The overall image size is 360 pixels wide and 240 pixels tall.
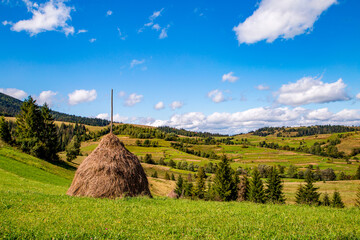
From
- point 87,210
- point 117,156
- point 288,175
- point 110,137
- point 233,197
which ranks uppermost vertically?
point 110,137

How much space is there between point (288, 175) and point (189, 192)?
3090 inches

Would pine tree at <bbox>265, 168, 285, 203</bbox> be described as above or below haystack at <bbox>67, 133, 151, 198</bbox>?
below

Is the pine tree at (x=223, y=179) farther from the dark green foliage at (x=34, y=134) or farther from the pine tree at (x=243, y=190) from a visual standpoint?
the dark green foliage at (x=34, y=134)

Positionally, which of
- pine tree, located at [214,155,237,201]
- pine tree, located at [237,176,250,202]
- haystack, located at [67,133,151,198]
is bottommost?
pine tree, located at [237,176,250,202]

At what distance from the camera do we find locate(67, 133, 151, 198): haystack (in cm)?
1316

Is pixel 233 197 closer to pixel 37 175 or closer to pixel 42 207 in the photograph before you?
pixel 37 175

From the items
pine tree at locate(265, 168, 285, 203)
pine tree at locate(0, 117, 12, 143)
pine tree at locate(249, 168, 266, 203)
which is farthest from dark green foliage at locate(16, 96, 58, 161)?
pine tree at locate(265, 168, 285, 203)

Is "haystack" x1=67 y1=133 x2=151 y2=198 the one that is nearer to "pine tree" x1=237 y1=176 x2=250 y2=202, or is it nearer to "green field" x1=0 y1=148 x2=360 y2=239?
"green field" x1=0 y1=148 x2=360 y2=239

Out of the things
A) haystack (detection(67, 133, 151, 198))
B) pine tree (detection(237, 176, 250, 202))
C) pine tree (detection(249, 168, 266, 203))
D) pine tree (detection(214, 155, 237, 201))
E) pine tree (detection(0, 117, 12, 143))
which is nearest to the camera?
haystack (detection(67, 133, 151, 198))

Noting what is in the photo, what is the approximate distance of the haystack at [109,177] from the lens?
13164 mm

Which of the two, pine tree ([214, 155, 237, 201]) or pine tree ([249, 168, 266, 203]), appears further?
pine tree ([249, 168, 266, 203])

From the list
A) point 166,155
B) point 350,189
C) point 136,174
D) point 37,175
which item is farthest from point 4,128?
point 350,189

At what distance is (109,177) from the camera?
44.2ft

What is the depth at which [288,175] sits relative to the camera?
370 ft
